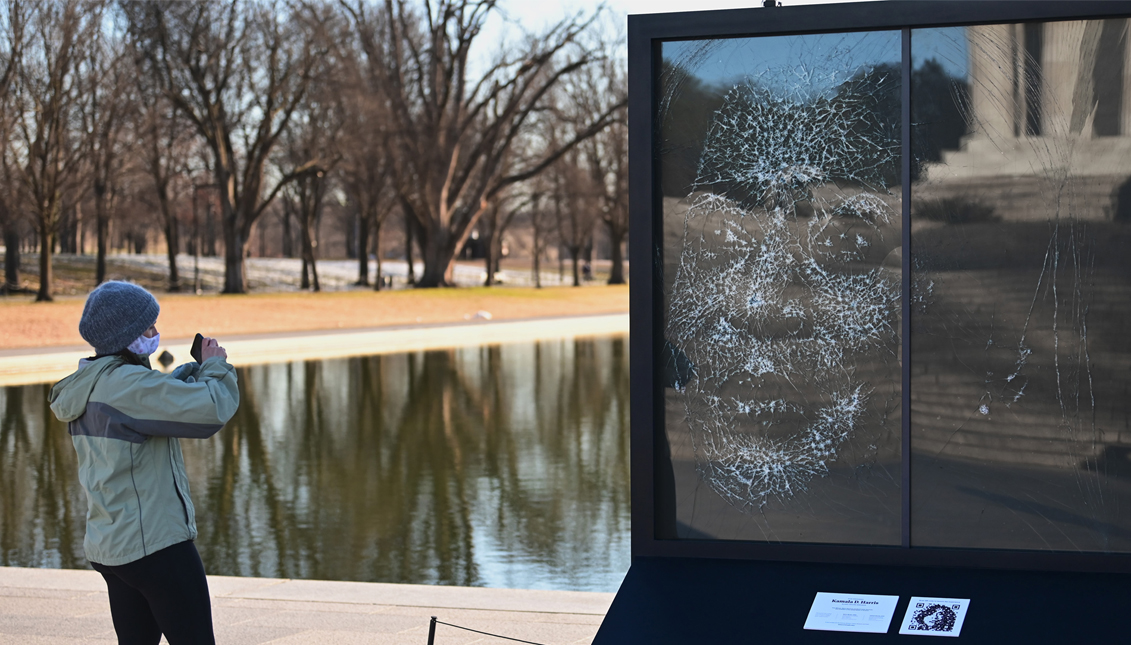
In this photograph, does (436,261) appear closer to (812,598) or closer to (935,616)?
(812,598)

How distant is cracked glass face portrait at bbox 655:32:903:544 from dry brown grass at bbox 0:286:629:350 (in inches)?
904

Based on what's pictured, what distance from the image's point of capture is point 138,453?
3283mm

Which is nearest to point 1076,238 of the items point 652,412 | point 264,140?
point 652,412

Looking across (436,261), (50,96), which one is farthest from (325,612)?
(436,261)

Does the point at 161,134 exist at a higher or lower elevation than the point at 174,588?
higher

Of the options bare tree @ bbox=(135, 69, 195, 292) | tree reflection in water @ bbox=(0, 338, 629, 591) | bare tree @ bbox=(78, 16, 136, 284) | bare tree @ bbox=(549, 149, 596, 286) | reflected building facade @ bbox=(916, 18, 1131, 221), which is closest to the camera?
reflected building facade @ bbox=(916, 18, 1131, 221)

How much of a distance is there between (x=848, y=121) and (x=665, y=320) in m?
0.96

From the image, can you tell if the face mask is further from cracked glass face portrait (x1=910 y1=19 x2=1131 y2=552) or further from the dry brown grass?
the dry brown grass

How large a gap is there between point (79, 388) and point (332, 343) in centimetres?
2182

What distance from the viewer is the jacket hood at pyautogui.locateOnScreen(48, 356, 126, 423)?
3.29 metres

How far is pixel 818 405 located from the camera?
385 centimetres

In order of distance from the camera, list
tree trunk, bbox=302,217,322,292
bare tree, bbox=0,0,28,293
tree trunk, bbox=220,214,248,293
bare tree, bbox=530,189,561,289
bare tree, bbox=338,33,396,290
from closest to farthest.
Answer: bare tree, bbox=0,0,28,293, tree trunk, bbox=220,214,248,293, bare tree, bbox=338,33,396,290, tree trunk, bbox=302,217,322,292, bare tree, bbox=530,189,561,289

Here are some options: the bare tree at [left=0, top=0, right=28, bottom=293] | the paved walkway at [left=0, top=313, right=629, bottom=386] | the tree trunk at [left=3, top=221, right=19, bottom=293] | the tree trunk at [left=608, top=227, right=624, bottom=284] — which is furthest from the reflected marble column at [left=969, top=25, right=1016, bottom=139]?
the tree trunk at [left=608, top=227, right=624, bottom=284]

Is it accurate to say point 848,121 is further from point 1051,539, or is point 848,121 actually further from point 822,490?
point 1051,539
